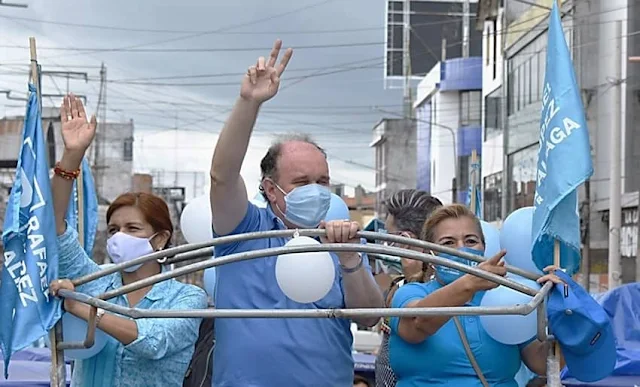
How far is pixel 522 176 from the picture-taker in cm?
3588

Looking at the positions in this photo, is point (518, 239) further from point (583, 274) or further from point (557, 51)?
point (583, 274)

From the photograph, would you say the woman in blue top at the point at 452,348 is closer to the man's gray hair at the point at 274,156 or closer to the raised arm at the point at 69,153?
the man's gray hair at the point at 274,156

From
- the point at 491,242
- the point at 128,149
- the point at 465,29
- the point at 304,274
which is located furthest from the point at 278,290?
the point at 128,149

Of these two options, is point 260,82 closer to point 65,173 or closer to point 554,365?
point 65,173

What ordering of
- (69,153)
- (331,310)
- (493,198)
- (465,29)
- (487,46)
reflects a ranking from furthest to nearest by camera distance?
(465,29)
(487,46)
(493,198)
(69,153)
(331,310)

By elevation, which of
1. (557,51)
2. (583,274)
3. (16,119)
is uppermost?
(16,119)

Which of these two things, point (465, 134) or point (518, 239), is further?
point (465, 134)

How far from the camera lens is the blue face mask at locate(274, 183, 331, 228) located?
148 inches

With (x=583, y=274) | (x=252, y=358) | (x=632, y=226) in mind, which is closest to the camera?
(x=252, y=358)

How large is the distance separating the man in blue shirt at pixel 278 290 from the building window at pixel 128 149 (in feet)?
201

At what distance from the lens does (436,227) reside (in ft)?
13.3

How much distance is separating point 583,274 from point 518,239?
2557 cm

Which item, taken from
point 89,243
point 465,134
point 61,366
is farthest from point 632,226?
point 465,134

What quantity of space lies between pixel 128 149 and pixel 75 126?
204 ft
